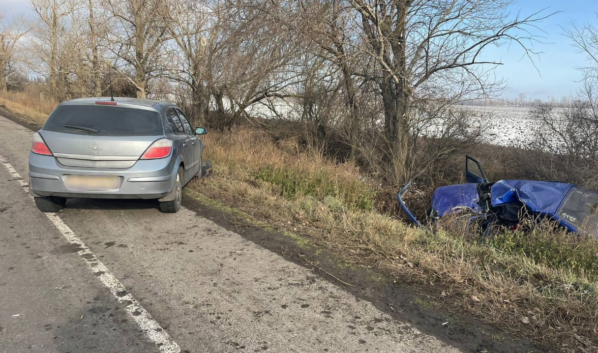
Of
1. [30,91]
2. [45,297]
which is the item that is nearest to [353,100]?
[45,297]

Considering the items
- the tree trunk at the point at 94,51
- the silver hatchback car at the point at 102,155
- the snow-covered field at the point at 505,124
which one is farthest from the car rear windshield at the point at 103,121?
the tree trunk at the point at 94,51

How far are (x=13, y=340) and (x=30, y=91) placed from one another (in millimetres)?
39949

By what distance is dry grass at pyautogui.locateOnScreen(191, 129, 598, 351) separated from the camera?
3.30 metres

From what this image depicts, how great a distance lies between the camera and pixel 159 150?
543 cm

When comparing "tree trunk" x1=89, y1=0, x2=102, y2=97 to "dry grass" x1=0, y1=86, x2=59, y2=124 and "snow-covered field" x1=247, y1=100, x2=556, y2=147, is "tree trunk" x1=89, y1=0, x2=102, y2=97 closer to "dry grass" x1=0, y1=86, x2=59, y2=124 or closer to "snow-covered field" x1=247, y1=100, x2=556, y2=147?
"dry grass" x1=0, y1=86, x2=59, y2=124

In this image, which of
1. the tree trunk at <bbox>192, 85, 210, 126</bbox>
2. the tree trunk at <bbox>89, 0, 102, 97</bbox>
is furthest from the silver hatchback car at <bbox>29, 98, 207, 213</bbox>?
the tree trunk at <bbox>89, 0, 102, 97</bbox>

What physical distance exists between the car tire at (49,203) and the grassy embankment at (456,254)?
2.28 meters

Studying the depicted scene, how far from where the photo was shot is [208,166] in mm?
8523

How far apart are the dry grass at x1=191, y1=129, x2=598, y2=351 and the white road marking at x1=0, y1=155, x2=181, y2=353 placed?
219cm

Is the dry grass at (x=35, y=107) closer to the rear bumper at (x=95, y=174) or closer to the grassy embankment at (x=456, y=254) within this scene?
the rear bumper at (x=95, y=174)

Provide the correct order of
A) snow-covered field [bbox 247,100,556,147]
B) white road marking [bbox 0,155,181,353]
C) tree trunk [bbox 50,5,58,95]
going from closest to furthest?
white road marking [bbox 0,155,181,353] → snow-covered field [bbox 247,100,556,147] → tree trunk [bbox 50,5,58,95]

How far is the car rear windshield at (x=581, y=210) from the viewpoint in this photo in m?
5.29

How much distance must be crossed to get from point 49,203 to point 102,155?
1.27 meters

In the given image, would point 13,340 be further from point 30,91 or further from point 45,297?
point 30,91
